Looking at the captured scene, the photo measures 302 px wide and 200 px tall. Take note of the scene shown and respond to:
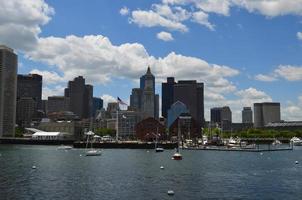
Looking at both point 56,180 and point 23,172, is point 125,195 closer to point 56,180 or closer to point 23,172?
point 56,180

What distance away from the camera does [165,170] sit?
10944 cm

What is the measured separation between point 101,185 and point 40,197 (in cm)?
1518

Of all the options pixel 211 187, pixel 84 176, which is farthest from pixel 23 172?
pixel 211 187

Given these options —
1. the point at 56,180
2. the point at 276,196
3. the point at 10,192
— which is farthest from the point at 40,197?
the point at 276,196

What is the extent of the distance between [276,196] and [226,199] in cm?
875

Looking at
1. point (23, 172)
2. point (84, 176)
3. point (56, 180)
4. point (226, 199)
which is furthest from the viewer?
point (23, 172)

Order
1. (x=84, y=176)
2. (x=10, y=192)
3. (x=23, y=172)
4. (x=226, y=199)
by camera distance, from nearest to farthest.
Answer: (x=226, y=199), (x=10, y=192), (x=84, y=176), (x=23, y=172)

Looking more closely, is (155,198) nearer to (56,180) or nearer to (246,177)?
(56,180)

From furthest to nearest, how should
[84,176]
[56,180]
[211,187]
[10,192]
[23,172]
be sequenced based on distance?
[23,172] → [84,176] → [56,180] → [211,187] → [10,192]

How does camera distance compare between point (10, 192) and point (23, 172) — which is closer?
point (10, 192)

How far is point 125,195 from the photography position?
227 ft

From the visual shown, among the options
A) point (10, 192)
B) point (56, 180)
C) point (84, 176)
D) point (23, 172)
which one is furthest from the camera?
point (23, 172)

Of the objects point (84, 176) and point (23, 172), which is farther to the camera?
point (23, 172)

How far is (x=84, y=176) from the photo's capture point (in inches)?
3740
